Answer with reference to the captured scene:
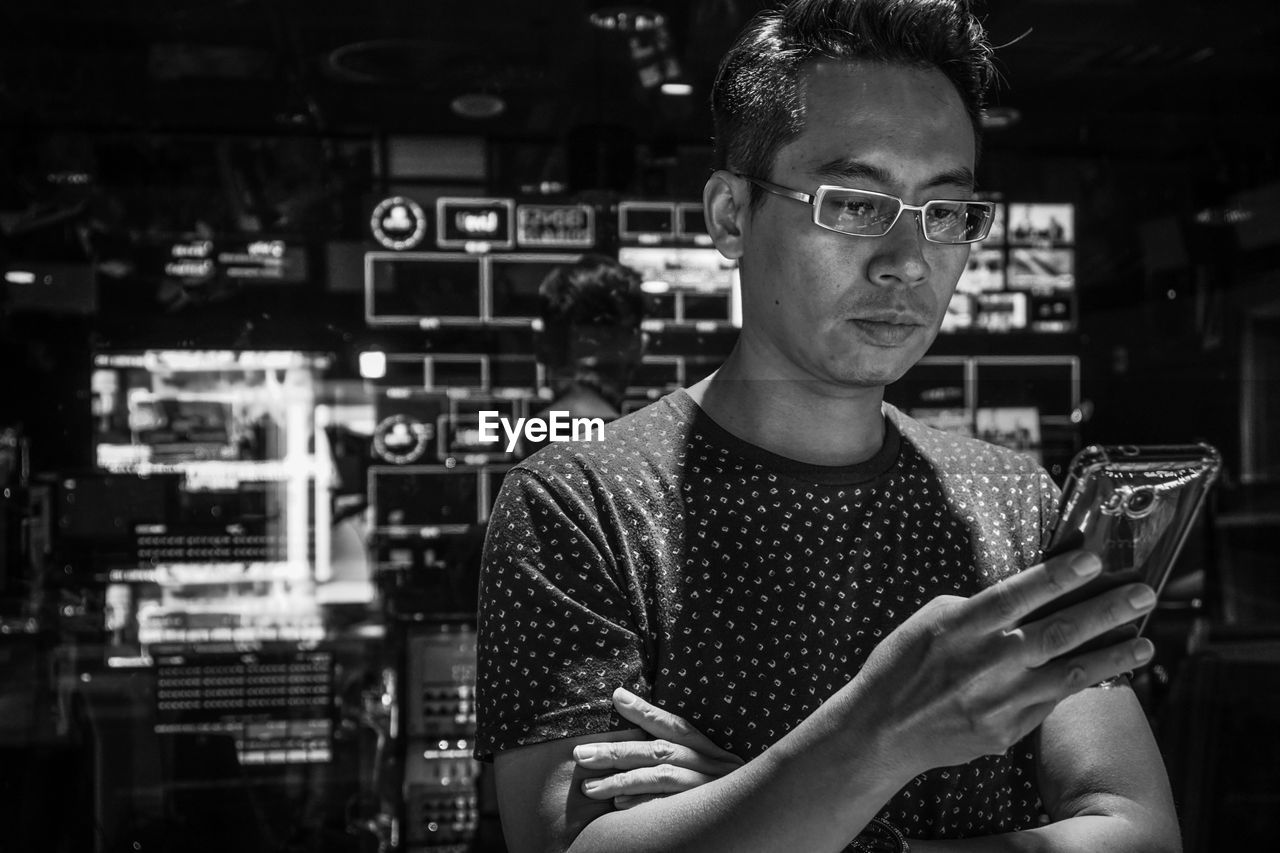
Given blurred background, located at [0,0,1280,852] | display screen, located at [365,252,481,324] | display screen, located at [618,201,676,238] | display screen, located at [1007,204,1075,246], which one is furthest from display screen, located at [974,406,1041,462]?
display screen, located at [1007,204,1075,246]

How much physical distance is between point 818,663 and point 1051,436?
0.61 m

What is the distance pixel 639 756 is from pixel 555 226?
1.80 m

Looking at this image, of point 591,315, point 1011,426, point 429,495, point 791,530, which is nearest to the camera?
point 791,530

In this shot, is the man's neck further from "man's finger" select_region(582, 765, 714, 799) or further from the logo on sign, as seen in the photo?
the logo on sign

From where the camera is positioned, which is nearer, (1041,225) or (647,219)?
(647,219)

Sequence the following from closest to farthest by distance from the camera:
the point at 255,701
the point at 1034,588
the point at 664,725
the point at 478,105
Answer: the point at 1034,588
the point at 664,725
the point at 255,701
the point at 478,105

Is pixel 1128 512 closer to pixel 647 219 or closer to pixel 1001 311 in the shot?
pixel 647 219

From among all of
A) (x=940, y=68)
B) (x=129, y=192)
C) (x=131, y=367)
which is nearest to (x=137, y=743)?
(x=131, y=367)

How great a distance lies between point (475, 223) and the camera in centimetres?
265

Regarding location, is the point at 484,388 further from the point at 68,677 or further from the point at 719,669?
the point at 68,677

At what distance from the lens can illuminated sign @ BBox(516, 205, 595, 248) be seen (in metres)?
2.58

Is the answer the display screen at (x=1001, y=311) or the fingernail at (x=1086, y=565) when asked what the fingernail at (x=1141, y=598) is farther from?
the display screen at (x=1001, y=311)

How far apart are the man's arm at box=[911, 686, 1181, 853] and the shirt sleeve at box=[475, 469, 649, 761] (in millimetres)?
304

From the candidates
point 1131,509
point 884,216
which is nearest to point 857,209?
point 884,216
